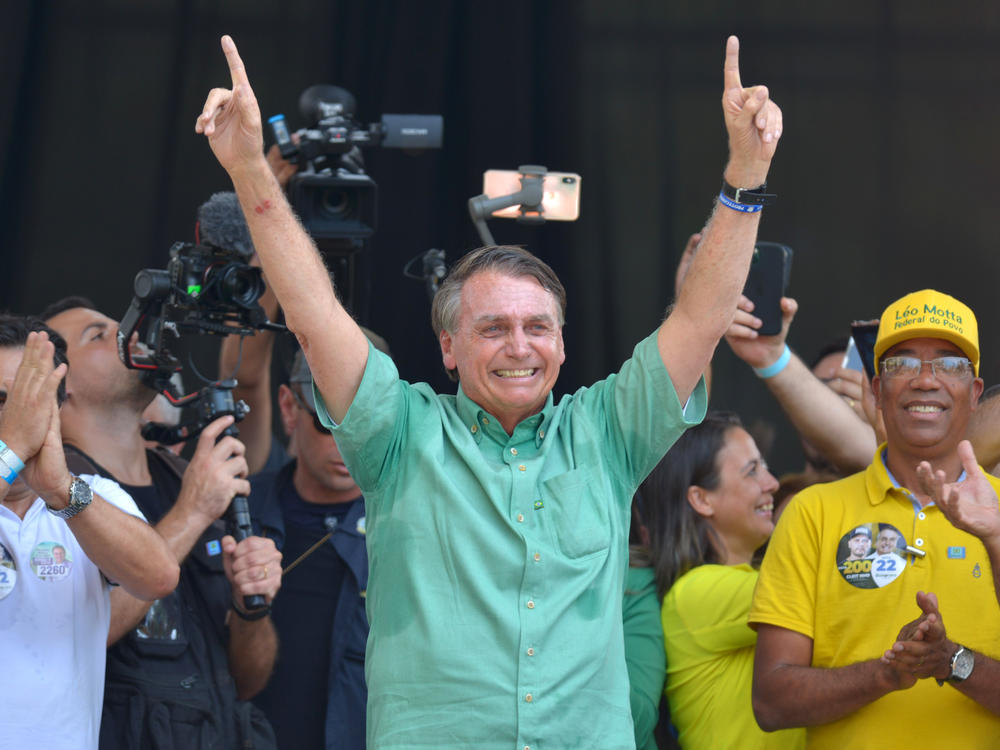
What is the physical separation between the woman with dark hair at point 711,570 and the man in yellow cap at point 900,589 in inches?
9.0

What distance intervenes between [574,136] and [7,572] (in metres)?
2.33

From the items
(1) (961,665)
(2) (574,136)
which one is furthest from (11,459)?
(2) (574,136)

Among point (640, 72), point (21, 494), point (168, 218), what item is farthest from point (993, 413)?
point (168, 218)

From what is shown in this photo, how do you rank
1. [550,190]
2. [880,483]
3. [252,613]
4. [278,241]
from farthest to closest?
[550,190], [252,613], [880,483], [278,241]

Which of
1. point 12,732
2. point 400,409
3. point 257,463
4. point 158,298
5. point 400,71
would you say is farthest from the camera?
point 400,71

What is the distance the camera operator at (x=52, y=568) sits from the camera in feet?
7.64

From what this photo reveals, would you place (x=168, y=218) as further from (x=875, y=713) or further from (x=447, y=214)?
(x=875, y=713)

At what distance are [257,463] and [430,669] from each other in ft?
6.16

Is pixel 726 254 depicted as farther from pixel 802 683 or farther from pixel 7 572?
pixel 7 572

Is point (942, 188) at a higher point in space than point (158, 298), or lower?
higher

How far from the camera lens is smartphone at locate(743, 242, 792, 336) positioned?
3.08 m

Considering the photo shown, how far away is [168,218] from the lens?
4000 mm

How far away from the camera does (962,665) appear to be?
2.22 metres

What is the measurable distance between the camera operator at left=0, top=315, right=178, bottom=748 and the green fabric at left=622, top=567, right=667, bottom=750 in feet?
3.24
